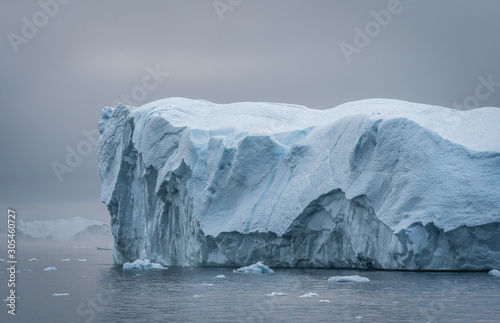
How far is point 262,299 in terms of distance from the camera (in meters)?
15.7

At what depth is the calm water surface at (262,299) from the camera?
13.0 m

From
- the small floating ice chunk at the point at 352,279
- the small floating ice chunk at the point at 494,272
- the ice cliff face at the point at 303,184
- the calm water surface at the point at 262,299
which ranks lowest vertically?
the calm water surface at the point at 262,299

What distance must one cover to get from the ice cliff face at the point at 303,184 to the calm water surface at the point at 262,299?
4.61 feet

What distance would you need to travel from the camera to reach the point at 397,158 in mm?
22078

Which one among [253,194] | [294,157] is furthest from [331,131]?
[253,194]

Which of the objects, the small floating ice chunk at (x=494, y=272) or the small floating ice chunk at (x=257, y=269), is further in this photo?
the small floating ice chunk at (x=257, y=269)

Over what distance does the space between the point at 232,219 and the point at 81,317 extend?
492 inches

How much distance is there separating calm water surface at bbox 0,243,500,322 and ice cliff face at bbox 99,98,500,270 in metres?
1.41

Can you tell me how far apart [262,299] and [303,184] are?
9.31 metres

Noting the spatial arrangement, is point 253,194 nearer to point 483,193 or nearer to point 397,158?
point 397,158

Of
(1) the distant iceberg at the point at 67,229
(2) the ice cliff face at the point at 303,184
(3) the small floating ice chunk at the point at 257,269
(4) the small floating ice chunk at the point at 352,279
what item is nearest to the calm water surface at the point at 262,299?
(4) the small floating ice chunk at the point at 352,279

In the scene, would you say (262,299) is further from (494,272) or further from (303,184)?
(303,184)

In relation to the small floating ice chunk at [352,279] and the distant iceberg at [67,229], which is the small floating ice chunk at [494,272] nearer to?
the small floating ice chunk at [352,279]

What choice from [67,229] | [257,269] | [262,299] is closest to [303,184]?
[257,269]
